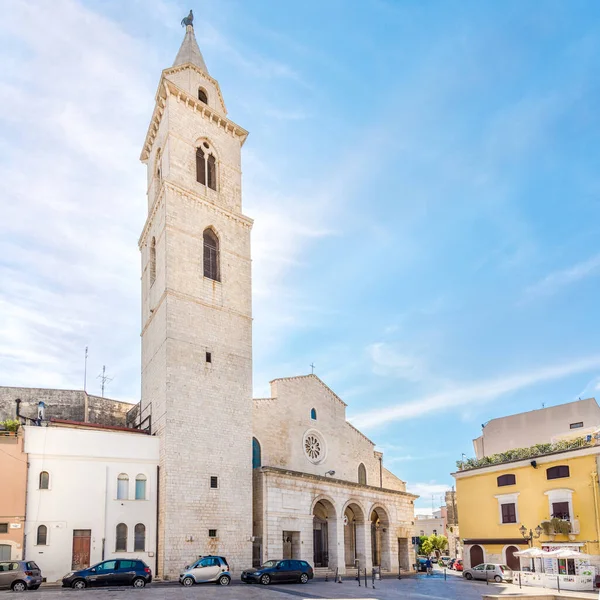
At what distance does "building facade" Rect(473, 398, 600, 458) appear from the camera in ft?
153

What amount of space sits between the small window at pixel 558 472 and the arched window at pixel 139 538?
21956mm

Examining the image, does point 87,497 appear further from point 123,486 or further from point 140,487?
point 140,487

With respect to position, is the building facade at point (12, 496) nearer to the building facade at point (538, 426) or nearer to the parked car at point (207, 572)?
the parked car at point (207, 572)

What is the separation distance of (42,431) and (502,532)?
26282mm

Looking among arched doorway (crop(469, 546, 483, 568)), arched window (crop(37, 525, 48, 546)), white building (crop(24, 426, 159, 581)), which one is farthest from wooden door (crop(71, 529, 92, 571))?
arched doorway (crop(469, 546, 483, 568))

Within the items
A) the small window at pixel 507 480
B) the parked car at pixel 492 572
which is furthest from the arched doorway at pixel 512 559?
the small window at pixel 507 480

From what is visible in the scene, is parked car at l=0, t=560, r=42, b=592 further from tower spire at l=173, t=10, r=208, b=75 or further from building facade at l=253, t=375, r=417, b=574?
tower spire at l=173, t=10, r=208, b=75

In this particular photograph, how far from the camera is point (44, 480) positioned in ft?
88.8

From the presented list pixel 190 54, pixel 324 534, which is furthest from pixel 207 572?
pixel 190 54

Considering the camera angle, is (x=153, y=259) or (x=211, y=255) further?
(x=153, y=259)

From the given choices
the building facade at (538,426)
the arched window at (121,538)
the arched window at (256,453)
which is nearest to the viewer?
the arched window at (121,538)

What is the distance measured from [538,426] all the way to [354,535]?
18.9 metres

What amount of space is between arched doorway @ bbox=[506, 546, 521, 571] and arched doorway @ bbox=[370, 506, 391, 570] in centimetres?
746

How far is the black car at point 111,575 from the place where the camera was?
2295 centimetres
